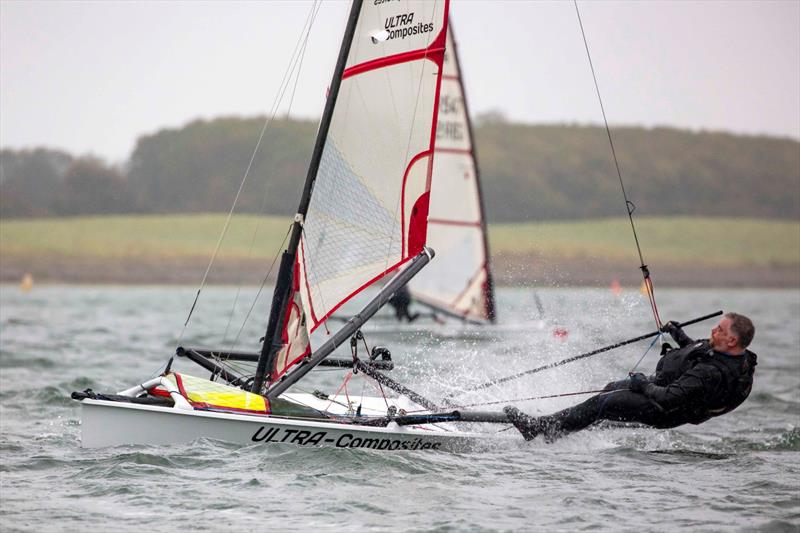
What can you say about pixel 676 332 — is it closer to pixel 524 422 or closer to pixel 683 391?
pixel 683 391

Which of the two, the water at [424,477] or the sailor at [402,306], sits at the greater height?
the sailor at [402,306]

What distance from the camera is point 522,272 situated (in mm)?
64000

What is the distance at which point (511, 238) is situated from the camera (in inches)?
2840

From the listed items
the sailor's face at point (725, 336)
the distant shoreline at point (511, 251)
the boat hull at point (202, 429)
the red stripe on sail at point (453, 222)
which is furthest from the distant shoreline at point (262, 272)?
the boat hull at point (202, 429)

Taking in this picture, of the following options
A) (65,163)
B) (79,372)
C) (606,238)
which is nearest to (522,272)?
(606,238)

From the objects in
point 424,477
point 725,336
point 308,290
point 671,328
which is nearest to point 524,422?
point 424,477

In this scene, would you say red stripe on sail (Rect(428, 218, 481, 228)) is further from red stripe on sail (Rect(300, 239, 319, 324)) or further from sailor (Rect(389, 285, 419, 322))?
red stripe on sail (Rect(300, 239, 319, 324))

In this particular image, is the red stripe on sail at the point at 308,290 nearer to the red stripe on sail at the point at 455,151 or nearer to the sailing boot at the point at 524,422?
the sailing boot at the point at 524,422

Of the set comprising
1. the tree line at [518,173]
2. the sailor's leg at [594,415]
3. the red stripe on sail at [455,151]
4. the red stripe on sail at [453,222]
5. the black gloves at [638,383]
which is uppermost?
the tree line at [518,173]

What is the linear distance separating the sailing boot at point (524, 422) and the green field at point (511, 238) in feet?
159

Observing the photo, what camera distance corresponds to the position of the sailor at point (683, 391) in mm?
9672

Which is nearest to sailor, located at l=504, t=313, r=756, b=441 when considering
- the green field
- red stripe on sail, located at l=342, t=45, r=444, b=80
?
red stripe on sail, located at l=342, t=45, r=444, b=80

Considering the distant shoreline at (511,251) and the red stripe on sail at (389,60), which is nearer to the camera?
the red stripe on sail at (389,60)

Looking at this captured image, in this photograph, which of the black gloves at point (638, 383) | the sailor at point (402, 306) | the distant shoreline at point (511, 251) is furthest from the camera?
the distant shoreline at point (511, 251)
